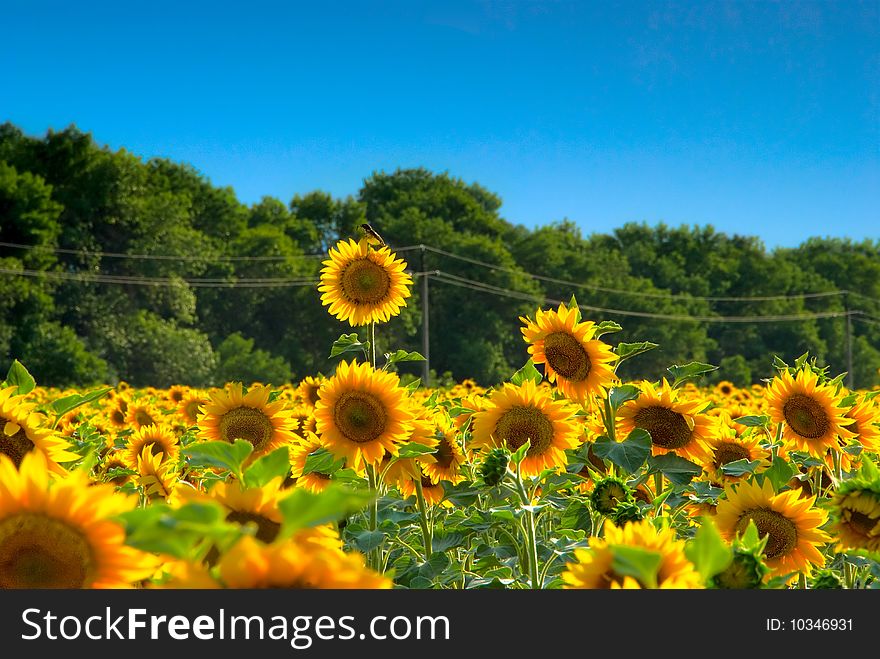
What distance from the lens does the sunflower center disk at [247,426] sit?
2.50 meters

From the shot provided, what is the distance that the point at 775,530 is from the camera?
5.56ft

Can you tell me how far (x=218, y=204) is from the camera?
1581 inches

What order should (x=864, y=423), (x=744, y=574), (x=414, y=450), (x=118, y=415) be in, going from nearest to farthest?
1. (x=744, y=574)
2. (x=414, y=450)
3. (x=864, y=423)
4. (x=118, y=415)

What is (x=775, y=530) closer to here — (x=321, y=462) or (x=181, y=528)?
(x=321, y=462)

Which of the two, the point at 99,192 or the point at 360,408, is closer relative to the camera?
the point at 360,408

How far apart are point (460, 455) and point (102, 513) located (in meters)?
1.61

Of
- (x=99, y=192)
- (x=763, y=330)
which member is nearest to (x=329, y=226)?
(x=99, y=192)

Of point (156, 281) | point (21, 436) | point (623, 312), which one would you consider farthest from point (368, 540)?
point (623, 312)

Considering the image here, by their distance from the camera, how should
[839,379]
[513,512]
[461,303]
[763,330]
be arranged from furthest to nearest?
[763,330] < [461,303] < [839,379] < [513,512]

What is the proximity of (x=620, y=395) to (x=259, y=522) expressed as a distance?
1.50m

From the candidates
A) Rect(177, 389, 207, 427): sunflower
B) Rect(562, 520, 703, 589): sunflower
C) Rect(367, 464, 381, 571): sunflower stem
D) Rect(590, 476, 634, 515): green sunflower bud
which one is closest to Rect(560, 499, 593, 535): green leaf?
Rect(590, 476, 634, 515): green sunflower bud

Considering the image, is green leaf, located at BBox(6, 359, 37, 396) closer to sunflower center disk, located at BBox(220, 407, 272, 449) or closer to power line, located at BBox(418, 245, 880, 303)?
sunflower center disk, located at BBox(220, 407, 272, 449)

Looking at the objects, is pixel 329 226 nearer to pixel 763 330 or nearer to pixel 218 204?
pixel 218 204

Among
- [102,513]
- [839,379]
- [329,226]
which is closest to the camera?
[102,513]
